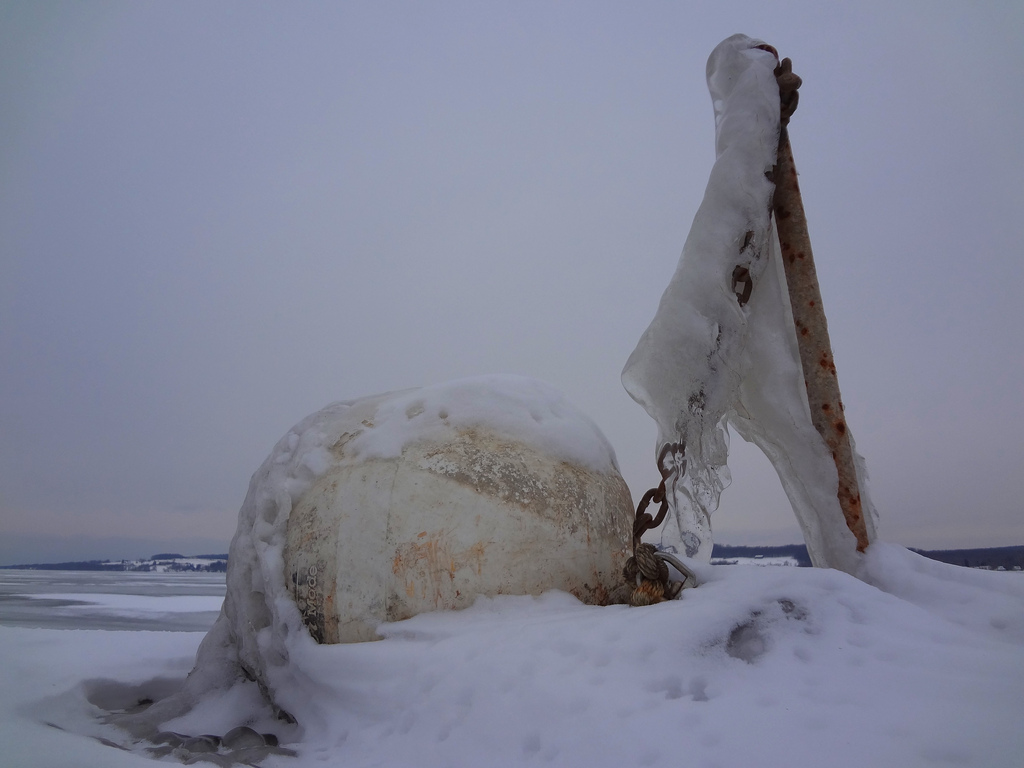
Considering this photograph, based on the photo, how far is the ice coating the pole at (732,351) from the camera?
8.73ft

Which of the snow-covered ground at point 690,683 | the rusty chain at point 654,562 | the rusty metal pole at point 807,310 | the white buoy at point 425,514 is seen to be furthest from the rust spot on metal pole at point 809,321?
the white buoy at point 425,514

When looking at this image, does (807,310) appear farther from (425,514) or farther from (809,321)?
(425,514)

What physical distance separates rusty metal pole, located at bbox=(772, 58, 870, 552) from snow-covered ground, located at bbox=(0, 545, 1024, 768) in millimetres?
418

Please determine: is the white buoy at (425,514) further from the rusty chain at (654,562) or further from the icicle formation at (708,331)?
the icicle formation at (708,331)

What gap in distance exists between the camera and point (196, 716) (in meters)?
3.01

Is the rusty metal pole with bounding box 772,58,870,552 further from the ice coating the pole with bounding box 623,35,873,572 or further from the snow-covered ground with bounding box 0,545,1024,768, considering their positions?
the snow-covered ground with bounding box 0,545,1024,768

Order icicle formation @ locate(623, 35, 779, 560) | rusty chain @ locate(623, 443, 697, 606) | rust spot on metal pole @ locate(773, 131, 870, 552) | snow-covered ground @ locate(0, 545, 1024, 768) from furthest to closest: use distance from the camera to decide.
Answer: rust spot on metal pole @ locate(773, 131, 870, 552) → icicle formation @ locate(623, 35, 779, 560) → rusty chain @ locate(623, 443, 697, 606) → snow-covered ground @ locate(0, 545, 1024, 768)

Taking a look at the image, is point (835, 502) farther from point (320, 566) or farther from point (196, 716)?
point (196, 716)

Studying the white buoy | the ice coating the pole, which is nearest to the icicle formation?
the ice coating the pole

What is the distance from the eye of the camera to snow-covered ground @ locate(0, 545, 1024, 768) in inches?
57.6

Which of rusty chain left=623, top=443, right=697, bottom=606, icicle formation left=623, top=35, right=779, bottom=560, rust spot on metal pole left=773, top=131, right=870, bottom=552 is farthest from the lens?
rust spot on metal pole left=773, top=131, right=870, bottom=552

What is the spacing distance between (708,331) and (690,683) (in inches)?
52.7

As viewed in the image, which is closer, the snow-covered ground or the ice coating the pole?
the snow-covered ground

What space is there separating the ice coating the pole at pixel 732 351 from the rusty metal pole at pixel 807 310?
4 cm
